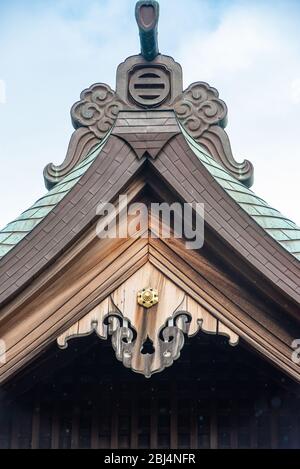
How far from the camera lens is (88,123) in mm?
8656

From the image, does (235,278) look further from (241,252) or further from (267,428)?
(267,428)

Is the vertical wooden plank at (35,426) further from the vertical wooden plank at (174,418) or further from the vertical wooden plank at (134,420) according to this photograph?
the vertical wooden plank at (174,418)

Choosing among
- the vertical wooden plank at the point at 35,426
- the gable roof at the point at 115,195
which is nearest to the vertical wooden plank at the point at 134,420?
the vertical wooden plank at the point at 35,426

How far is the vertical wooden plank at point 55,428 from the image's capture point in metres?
6.48

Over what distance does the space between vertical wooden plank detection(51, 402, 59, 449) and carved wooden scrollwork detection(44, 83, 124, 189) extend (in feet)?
7.75

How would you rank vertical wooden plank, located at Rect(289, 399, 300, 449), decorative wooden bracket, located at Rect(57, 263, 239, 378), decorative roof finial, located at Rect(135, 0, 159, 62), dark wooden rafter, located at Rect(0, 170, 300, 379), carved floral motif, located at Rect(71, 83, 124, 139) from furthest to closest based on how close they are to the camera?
1. carved floral motif, located at Rect(71, 83, 124, 139)
2. decorative roof finial, located at Rect(135, 0, 159, 62)
3. vertical wooden plank, located at Rect(289, 399, 300, 449)
4. dark wooden rafter, located at Rect(0, 170, 300, 379)
5. decorative wooden bracket, located at Rect(57, 263, 239, 378)

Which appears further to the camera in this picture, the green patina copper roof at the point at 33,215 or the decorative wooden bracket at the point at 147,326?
the green patina copper roof at the point at 33,215

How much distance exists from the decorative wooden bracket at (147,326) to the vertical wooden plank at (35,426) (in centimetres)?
75

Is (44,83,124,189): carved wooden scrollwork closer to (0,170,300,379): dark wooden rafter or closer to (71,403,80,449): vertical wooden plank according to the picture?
(0,170,300,379): dark wooden rafter

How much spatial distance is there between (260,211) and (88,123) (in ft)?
5.47

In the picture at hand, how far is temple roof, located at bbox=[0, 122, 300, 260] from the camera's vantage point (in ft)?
24.8

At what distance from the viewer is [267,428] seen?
645cm

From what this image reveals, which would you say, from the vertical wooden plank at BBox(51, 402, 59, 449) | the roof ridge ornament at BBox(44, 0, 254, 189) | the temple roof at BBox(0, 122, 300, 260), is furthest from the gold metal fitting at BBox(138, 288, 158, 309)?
the roof ridge ornament at BBox(44, 0, 254, 189)
